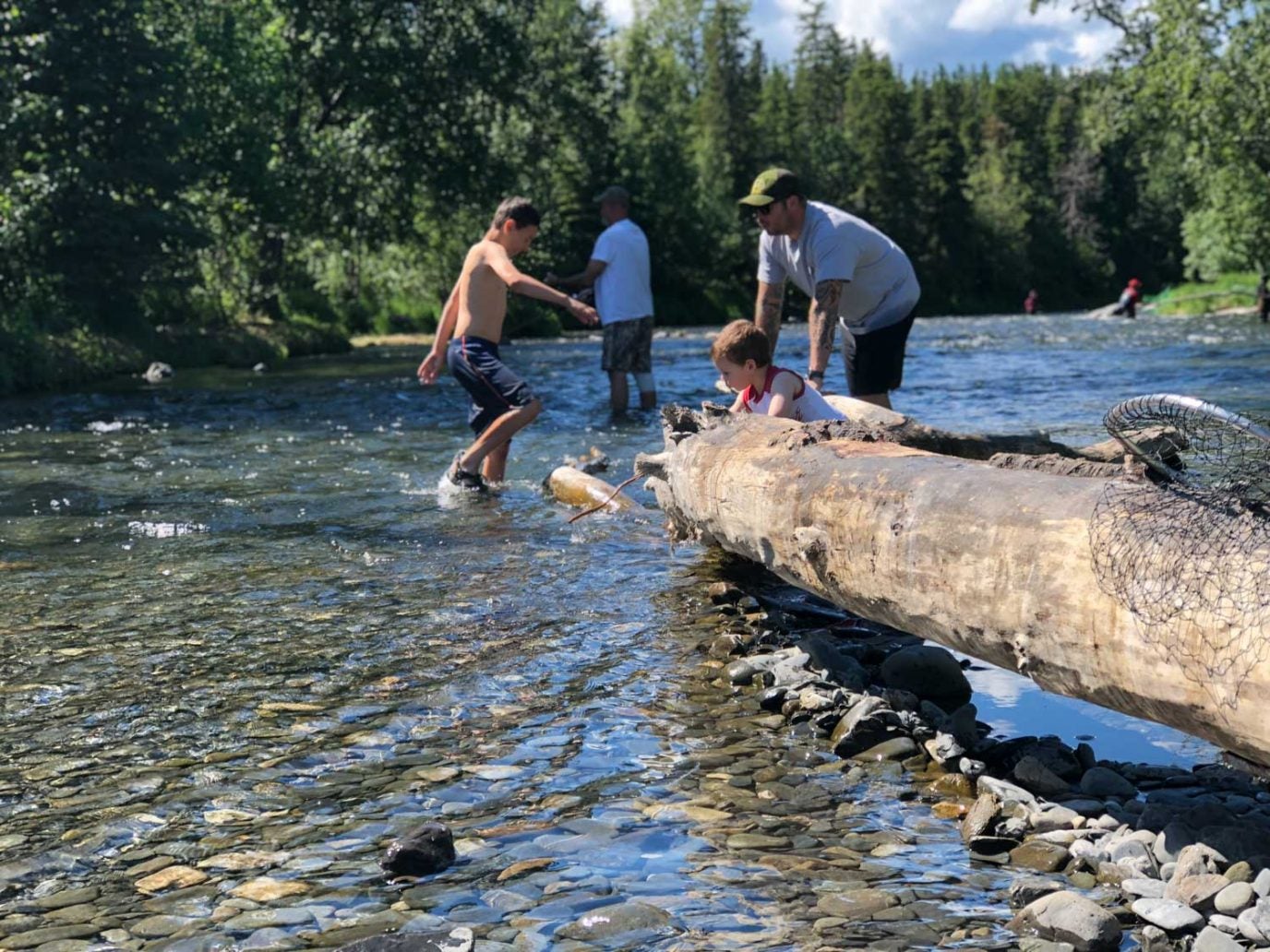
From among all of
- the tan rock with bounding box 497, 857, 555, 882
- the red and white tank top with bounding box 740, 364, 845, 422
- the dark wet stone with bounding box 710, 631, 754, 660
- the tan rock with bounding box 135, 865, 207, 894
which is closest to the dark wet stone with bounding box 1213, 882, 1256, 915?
the tan rock with bounding box 497, 857, 555, 882

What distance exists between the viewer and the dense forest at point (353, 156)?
25516mm

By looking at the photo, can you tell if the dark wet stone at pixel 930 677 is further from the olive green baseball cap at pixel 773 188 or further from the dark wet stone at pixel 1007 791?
the olive green baseball cap at pixel 773 188

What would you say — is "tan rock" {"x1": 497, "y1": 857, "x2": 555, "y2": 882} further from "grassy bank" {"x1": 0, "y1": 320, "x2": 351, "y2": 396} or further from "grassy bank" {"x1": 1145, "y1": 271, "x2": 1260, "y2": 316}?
"grassy bank" {"x1": 1145, "y1": 271, "x2": 1260, "y2": 316}

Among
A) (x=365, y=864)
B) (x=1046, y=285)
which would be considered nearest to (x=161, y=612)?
(x=365, y=864)

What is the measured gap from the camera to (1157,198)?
109m

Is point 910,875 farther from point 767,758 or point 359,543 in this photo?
point 359,543

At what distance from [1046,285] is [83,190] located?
83721mm

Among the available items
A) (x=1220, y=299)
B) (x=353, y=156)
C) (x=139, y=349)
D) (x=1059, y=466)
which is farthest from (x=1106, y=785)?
(x=1220, y=299)

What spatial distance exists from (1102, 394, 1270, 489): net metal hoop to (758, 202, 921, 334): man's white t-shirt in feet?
14.5

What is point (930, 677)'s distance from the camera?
5219mm

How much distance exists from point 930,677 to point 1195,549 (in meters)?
1.88

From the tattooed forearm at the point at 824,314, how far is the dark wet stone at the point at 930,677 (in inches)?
129

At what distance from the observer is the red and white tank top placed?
7109 mm

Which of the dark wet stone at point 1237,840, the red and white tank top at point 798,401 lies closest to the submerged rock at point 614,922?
the dark wet stone at point 1237,840
